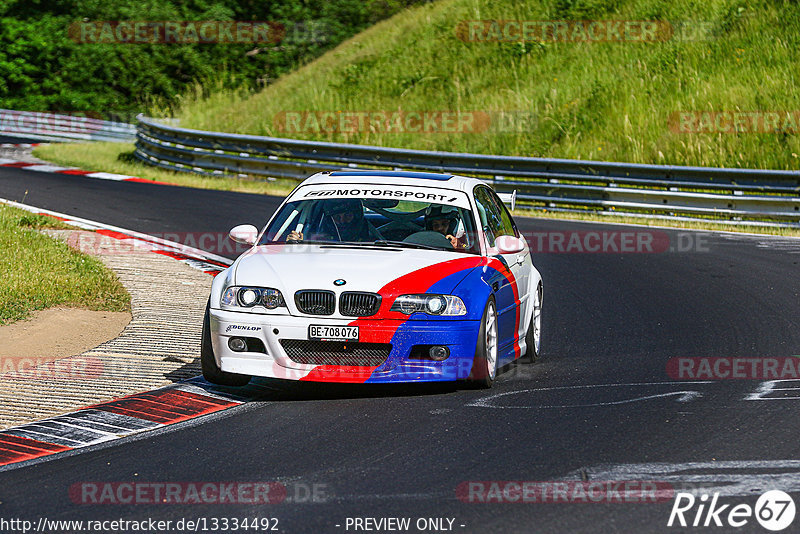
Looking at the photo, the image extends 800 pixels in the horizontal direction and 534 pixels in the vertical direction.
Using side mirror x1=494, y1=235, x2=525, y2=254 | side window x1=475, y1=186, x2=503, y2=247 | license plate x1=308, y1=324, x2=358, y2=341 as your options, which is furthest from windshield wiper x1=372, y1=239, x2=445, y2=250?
license plate x1=308, y1=324, x2=358, y2=341

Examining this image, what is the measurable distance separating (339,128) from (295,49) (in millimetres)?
23222

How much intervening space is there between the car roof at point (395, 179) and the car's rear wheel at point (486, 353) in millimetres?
1520

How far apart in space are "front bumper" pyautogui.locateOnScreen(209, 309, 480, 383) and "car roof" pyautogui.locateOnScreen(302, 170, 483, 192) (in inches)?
74.9

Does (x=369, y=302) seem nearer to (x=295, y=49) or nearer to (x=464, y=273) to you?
(x=464, y=273)

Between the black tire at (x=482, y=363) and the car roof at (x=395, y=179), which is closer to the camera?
the black tire at (x=482, y=363)

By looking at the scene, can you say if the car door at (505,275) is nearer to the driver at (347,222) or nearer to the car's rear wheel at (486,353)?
the car's rear wheel at (486,353)

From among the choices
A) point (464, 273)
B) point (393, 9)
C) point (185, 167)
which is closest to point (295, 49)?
point (393, 9)

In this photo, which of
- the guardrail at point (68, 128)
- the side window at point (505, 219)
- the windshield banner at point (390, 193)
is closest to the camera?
the windshield banner at point (390, 193)

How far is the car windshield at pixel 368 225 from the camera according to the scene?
29.8 ft

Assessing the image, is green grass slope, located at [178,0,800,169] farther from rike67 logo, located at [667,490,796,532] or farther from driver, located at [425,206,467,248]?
rike67 logo, located at [667,490,796,532]

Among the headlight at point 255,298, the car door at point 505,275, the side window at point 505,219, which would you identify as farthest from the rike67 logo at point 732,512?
the side window at point 505,219

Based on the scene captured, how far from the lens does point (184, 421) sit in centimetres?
755

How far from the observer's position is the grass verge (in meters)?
11.4

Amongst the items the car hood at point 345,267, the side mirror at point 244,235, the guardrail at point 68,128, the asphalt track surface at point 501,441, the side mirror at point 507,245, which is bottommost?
the asphalt track surface at point 501,441
